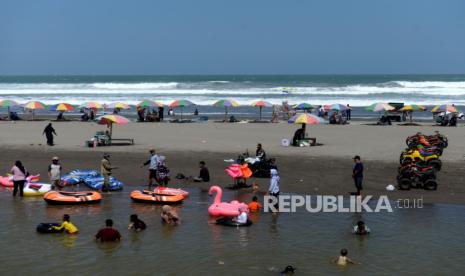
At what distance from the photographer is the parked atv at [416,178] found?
687 inches

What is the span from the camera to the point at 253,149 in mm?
25594

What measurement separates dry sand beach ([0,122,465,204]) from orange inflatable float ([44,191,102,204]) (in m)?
2.85

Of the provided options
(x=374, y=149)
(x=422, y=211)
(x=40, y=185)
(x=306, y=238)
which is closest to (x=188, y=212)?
(x=306, y=238)

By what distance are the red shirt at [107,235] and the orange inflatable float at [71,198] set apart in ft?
11.4

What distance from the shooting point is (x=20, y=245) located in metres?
12.2

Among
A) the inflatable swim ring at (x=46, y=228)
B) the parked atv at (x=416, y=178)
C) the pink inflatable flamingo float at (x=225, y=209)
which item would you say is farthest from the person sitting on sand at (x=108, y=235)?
the parked atv at (x=416, y=178)

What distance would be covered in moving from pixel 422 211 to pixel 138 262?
7.60m

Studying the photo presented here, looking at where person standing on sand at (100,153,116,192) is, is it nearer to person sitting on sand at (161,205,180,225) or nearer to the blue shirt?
person sitting on sand at (161,205,180,225)

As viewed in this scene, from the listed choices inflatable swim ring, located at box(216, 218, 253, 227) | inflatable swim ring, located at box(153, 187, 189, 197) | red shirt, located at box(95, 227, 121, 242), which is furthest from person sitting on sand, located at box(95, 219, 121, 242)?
inflatable swim ring, located at box(153, 187, 189, 197)

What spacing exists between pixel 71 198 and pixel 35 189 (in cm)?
170

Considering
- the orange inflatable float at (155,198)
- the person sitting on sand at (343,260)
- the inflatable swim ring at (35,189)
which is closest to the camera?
the person sitting on sand at (343,260)

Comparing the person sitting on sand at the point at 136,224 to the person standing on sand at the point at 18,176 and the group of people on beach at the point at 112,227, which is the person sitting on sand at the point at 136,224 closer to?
the group of people on beach at the point at 112,227

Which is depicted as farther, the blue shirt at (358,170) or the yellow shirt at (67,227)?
the blue shirt at (358,170)

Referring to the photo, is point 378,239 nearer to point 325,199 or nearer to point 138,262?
point 325,199
